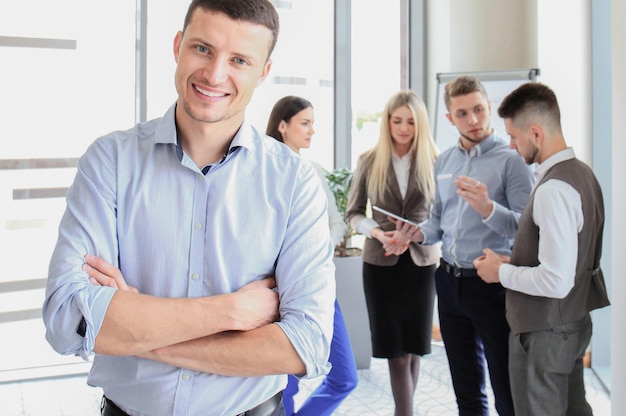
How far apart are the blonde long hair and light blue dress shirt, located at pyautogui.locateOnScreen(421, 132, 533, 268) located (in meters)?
0.46

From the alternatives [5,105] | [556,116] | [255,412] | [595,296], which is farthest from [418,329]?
[5,105]

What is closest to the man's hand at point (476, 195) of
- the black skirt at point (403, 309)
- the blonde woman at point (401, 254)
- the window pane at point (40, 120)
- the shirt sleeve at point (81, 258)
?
the blonde woman at point (401, 254)

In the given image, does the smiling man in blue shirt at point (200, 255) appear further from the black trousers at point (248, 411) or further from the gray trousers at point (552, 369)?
the gray trousers at point (552, 369)

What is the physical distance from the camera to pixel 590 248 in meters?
2.42

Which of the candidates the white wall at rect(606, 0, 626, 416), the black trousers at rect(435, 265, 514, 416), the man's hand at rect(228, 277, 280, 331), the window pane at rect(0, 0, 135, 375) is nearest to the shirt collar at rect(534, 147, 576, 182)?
the white wall at rect(606, 0, 626, 416)

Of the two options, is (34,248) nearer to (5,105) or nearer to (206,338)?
(5,105)

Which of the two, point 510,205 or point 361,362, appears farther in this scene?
point 361,362

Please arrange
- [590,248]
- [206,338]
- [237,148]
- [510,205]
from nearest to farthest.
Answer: [206,338] < [237,148] < [590,248] < [510,205]

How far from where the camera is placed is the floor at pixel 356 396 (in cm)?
393

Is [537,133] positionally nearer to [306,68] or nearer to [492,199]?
[492,199]

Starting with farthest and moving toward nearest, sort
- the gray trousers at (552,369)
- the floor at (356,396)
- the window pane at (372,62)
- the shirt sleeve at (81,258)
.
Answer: the window pane at (372,62)
the floor at (356,396)
the gray trousers at (552,369)
the shirt sleeve at (81,258)

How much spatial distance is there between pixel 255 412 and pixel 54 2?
168 inches

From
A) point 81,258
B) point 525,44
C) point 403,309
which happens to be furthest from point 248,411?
point 525,44

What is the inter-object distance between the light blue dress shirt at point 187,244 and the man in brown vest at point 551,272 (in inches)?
47.6
